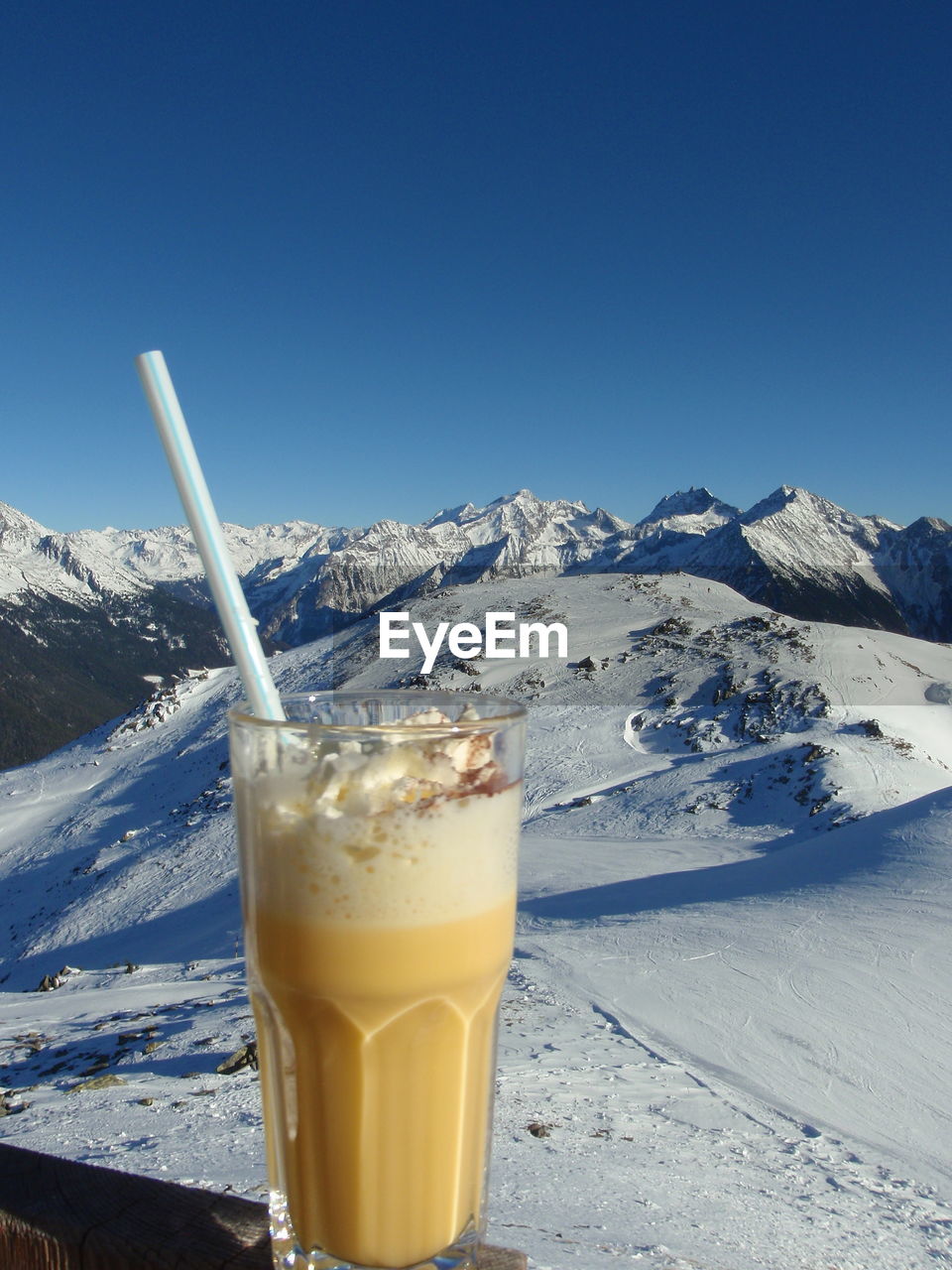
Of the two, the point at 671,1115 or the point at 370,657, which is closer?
the point at 671,1115

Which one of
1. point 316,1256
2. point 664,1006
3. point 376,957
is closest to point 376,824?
point 376,957

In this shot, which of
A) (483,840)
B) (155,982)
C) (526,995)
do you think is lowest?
(155,982)

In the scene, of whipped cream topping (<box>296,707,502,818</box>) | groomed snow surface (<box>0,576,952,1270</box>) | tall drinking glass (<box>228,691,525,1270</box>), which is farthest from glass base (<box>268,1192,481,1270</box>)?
groomed snow surface (<box>0,576,952,1270</box>)

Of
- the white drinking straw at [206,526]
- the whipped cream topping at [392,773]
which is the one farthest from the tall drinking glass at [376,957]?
the white drinking straw at [206,526]

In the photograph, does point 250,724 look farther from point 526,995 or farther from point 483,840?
point 526,995

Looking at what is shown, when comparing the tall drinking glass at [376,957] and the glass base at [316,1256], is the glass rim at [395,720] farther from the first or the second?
the glass base at [316,1256]

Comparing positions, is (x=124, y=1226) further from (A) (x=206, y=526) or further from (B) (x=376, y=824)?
(A) (x=206, y=526)

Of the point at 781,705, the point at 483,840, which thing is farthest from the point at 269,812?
the point at 781,705
